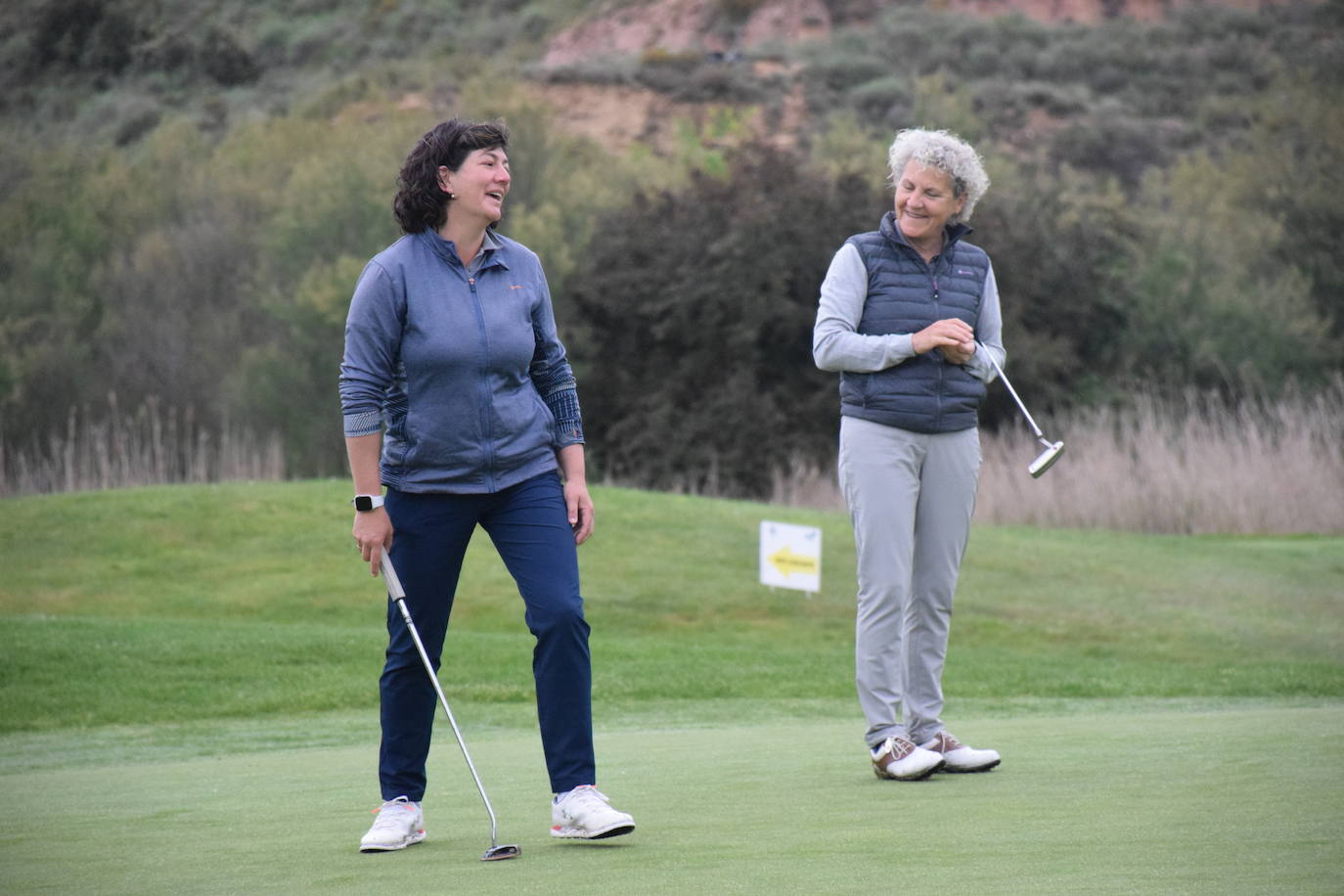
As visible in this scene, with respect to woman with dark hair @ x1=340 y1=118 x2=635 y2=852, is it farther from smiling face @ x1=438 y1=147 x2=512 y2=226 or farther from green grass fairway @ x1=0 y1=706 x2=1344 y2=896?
green grass fairway @ x1=0 y1=706 x2=1344 y2=896

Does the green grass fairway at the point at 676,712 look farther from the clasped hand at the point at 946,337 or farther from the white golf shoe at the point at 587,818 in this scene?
the clasped hand at the point at 946,337

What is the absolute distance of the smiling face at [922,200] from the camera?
237 inches

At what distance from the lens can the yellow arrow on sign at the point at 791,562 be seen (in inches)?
565

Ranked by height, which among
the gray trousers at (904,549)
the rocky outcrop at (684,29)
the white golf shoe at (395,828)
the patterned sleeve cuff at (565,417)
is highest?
the rocky outcrop at (684,29)

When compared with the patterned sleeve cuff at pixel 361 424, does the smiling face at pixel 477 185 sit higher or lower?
higher

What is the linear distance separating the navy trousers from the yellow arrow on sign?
30.9ft

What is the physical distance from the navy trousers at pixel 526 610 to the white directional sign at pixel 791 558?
932 cm

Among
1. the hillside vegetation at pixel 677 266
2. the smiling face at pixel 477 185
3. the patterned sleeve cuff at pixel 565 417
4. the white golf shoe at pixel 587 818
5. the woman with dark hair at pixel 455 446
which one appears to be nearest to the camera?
the white golf shoe at pixel 587 818

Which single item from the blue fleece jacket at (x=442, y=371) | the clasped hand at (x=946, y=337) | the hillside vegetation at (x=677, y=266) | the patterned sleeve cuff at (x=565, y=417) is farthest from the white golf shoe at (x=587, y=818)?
the hillside vegetation at (x=677, y=266)

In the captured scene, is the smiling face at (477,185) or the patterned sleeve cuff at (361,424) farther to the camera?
the smiling face at (477,185)

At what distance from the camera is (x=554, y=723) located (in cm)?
475

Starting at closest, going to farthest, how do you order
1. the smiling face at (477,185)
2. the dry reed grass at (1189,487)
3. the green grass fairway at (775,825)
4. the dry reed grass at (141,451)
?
the green grass fairway at (775,825) → the smiling face at (477,185) → the dry reed grass at (1189,487) → the dry reed grass at (141,451)

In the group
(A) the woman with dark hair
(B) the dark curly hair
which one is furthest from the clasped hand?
(B) the dark curly hair

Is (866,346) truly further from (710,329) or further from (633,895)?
(710,329)
